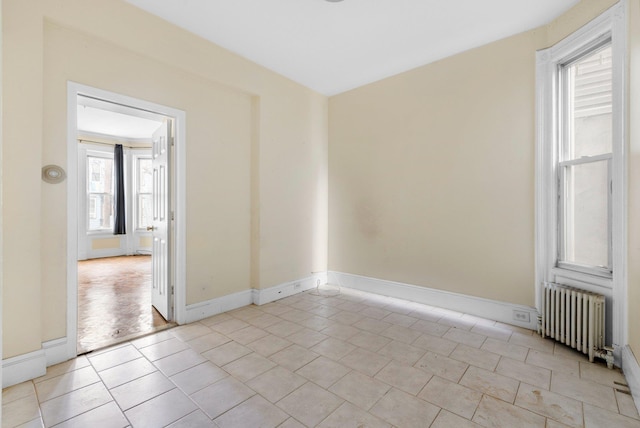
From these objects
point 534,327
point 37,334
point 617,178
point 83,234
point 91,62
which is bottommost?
point 534,327

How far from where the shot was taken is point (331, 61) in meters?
3.98

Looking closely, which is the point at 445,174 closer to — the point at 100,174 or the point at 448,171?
the point at 448,171

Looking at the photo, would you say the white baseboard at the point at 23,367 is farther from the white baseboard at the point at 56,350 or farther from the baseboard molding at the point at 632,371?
the baseboard molding at the point at 632,371

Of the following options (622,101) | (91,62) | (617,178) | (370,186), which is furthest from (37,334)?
(622,101)

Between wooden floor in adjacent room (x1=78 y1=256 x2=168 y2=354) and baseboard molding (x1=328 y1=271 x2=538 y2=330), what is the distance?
2.54 metres

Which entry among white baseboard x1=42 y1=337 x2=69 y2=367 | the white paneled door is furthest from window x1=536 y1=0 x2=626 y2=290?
white baseboard x1=42 y1=337 x2=69 y2=367

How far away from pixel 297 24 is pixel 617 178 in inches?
121

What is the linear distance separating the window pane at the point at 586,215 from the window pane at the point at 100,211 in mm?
8704

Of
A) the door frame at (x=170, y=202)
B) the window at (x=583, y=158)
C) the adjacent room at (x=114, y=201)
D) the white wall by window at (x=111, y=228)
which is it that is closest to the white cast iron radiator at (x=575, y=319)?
the window at (x=583, y=158)

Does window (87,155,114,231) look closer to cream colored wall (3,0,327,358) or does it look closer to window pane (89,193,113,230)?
window pane (89,193,113,230)

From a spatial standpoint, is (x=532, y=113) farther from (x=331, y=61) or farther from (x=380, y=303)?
(x=380, y=303)

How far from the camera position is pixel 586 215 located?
2996 mm

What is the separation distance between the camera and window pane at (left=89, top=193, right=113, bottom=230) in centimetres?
760

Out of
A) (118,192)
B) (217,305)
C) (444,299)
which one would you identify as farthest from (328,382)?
(118,192)
